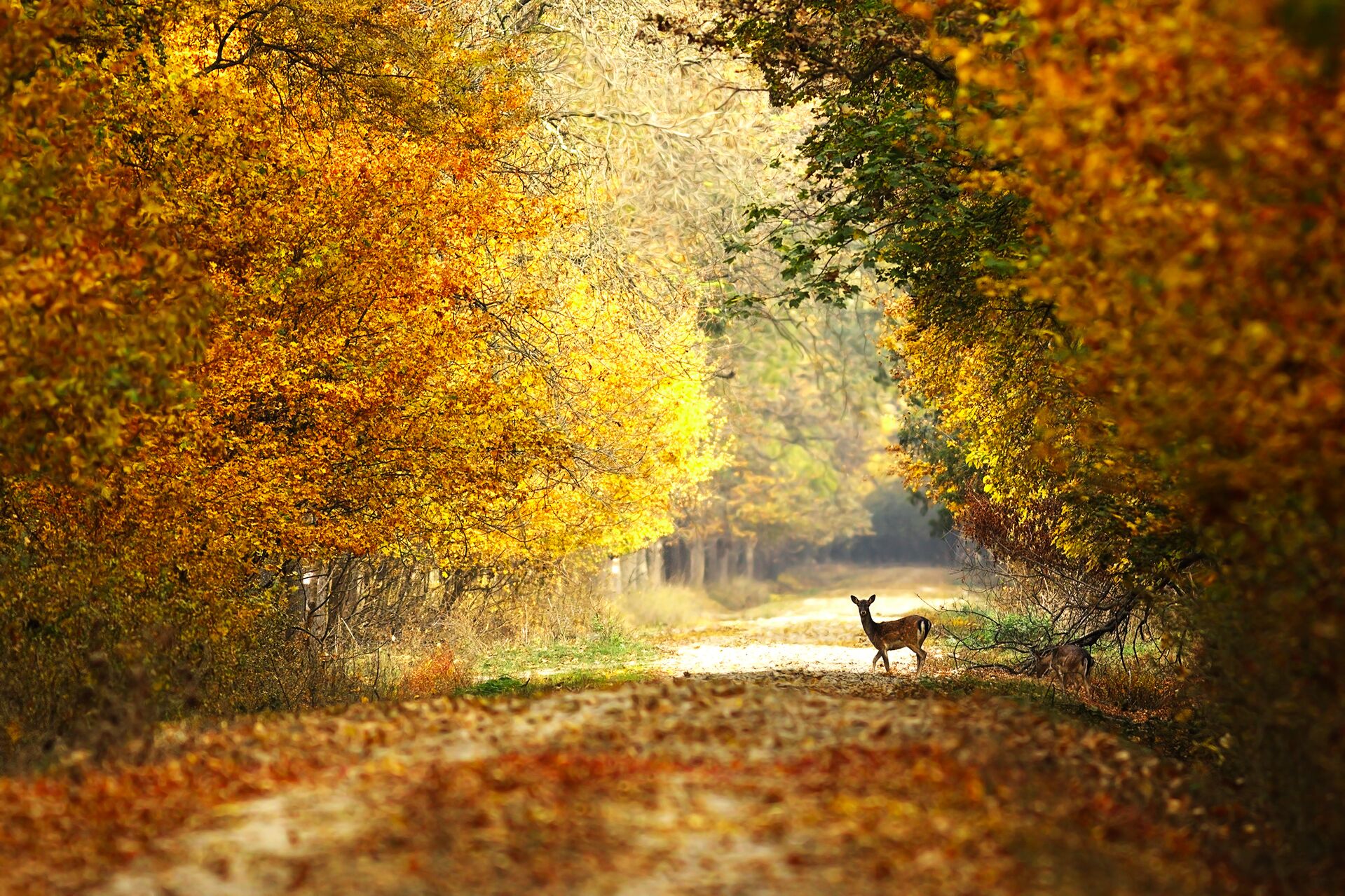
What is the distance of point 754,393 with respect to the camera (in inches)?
2044

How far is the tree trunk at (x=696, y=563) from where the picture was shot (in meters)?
57.1

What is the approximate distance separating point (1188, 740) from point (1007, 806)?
6829 millimetres

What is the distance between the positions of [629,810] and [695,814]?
32 cm

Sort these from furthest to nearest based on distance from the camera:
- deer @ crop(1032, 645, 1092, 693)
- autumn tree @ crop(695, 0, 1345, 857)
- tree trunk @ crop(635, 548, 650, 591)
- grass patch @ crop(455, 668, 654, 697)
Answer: tree trunk @ crop(635, 548, 650, 591), grass patch @ crop(455, 668, 654, 697), deer @ crop(1032, 645, 1092, 693), autumn tree @ crop(695, 0, 1345, 857)

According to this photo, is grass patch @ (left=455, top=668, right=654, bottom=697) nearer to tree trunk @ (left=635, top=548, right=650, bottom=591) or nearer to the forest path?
the forest path

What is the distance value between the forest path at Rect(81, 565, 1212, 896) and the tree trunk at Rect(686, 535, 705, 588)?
47.5 m

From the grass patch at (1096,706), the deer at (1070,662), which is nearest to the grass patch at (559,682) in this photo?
the grass patch at (1096,706)

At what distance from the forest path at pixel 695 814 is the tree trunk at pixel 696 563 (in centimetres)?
4749

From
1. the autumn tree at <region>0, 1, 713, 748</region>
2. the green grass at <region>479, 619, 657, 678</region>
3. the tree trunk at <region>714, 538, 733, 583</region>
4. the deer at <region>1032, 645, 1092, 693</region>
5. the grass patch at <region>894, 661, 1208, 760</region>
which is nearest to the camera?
the autumn tree at <region>0, 1, 713, 748</region>

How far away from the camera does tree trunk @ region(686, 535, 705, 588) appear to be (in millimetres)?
57128

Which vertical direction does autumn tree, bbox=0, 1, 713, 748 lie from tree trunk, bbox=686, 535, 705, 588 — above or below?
above

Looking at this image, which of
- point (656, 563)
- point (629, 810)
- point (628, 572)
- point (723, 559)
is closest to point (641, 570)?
point (628, 572)

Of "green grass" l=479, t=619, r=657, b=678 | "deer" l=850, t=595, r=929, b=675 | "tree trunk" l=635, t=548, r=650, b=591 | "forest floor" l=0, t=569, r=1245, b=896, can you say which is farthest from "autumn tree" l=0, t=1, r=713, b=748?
"tree trunk" l=635, t=548, r=650, b=591

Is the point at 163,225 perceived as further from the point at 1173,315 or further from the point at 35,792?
the point at 1173,315
